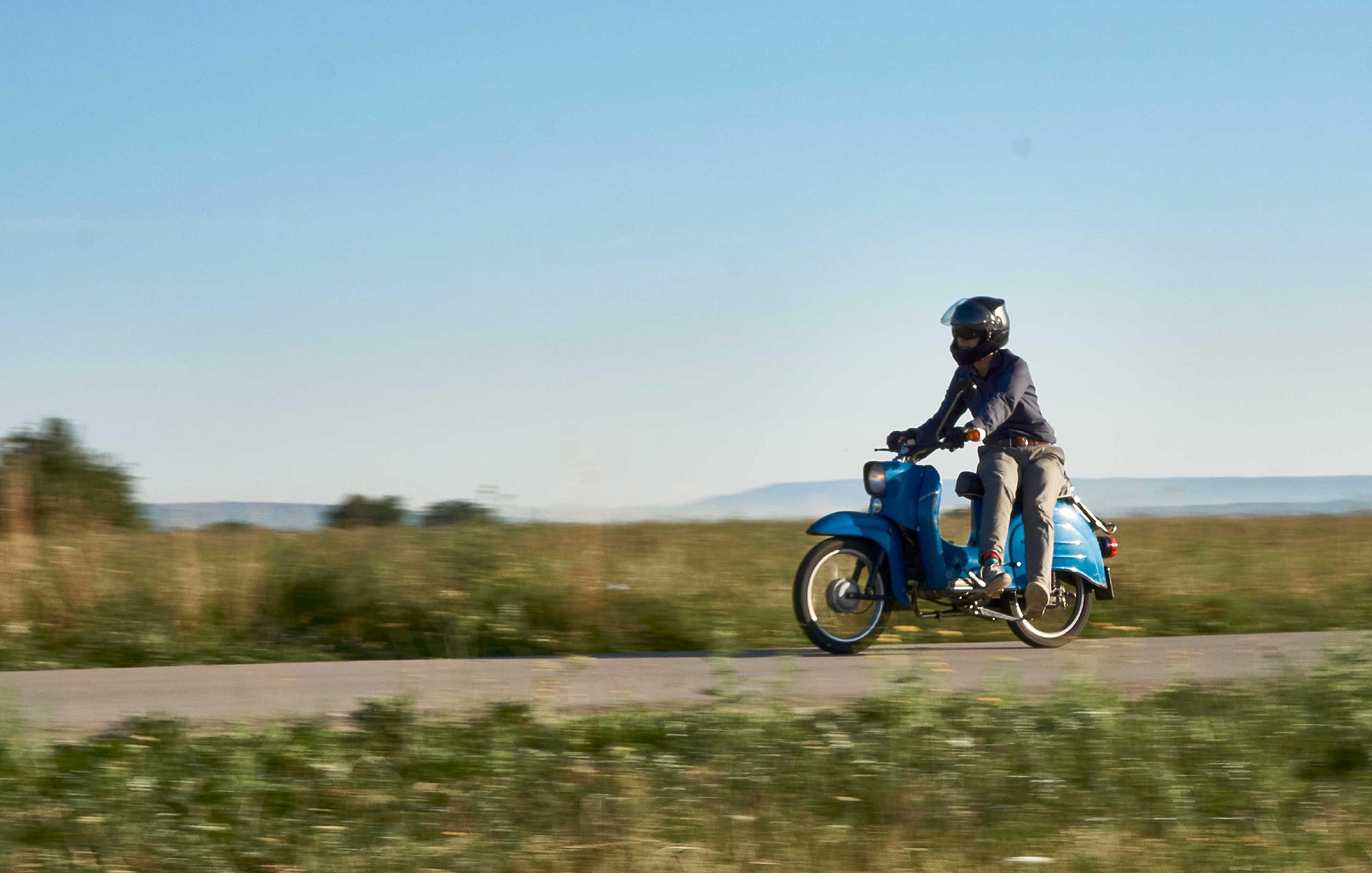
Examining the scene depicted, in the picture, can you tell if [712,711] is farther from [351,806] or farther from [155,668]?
[155,668]

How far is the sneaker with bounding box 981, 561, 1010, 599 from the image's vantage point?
834 cm

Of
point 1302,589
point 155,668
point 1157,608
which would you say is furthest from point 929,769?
point 1302,589

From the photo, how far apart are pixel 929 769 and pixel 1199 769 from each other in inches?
38.8

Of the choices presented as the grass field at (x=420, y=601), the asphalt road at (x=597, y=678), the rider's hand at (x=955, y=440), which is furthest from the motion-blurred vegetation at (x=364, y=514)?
the rider's hand at (x=955, y=440)

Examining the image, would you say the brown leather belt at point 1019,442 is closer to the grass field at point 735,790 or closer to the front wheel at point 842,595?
the front wheel at point 842,595

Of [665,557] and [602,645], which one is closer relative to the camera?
[602,645]

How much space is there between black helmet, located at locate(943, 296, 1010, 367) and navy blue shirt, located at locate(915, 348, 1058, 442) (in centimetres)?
8

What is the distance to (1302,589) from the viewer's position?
38.1 feet

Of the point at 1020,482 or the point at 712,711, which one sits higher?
the point at 1020,482

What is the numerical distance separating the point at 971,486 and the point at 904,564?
655mm

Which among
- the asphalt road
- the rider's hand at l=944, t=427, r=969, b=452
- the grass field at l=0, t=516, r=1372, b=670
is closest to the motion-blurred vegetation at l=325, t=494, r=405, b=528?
the grass field at l=0, t=516, r=1372, b=670

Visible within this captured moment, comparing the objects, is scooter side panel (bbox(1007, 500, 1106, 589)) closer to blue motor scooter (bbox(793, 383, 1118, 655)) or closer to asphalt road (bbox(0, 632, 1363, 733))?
blue motor scooter (bbox(793, 383, 1118, 655))

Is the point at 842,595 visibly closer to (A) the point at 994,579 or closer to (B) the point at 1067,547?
(A) the point at 994,579

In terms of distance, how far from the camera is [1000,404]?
8.40 meters
